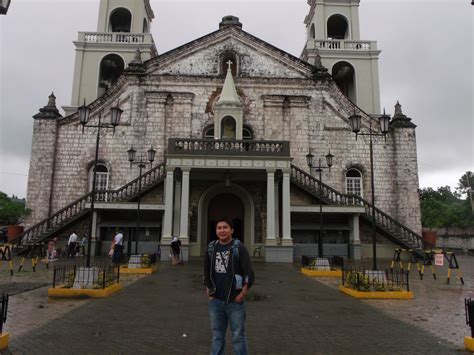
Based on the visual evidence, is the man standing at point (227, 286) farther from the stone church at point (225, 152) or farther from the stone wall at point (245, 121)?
the stone wall at point (245, 121)

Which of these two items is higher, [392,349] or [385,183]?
Answer: [385,183]

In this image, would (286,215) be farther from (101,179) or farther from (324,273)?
(101,179)

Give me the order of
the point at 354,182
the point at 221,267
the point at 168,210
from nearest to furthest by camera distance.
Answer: the point at 221,267 < the point at 168,210 < the point at 354,182

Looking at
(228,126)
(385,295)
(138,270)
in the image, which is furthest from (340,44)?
(385,295)

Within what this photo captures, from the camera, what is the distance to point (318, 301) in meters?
9.66

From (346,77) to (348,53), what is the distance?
288cm

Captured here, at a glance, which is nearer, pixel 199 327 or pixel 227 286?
pixel 227 286

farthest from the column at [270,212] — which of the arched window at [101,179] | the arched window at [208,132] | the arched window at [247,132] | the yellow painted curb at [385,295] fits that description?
the arched window at [101,179]

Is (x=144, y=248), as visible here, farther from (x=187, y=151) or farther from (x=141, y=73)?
(x=141, y=73)

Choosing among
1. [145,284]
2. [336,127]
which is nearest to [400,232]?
[336,127]

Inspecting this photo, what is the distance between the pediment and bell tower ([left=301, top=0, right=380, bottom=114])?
3.37m

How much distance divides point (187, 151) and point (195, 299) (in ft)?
38.9

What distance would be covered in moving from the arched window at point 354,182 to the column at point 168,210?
42.6ft

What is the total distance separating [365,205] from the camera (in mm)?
24047
